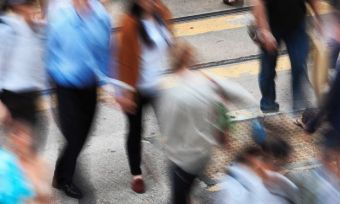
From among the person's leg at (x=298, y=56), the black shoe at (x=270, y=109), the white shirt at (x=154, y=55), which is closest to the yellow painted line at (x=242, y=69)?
the black shoe at (x=270, y=109)

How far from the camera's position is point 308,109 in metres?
6.54

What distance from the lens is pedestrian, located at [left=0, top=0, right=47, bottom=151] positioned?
5152mm

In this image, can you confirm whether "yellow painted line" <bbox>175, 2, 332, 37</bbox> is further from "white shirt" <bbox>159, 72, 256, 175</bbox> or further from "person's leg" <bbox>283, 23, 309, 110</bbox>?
"white shirt" <bbox>159, 72, 256, 175</bbox>

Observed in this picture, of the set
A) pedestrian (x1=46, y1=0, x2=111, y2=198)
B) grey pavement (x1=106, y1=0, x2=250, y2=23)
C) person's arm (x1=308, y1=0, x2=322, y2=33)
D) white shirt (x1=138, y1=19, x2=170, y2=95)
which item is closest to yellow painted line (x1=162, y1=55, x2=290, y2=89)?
person's arm (x1=308, y1=0, x2=322, y2=33)

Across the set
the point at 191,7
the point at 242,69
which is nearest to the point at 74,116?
the point at 242,69

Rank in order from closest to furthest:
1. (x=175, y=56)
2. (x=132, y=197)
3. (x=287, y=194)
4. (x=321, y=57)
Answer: (x=287, y=194)
(x=175, y=56)
(x=132, y=197)
(x=321, y=57)

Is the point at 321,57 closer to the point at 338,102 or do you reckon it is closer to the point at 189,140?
the point at 338,102

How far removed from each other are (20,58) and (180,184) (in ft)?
4.76

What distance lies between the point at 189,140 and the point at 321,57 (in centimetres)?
204

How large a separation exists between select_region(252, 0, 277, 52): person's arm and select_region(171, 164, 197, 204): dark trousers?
64.2 inches

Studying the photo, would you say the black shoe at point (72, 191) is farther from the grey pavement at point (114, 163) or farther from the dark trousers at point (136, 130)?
the dark trousers at point (136, 130)

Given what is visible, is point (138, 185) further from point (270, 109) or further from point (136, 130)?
point (270, 109)

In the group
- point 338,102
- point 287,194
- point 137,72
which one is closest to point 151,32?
point 137,72

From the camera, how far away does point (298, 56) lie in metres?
6.23
